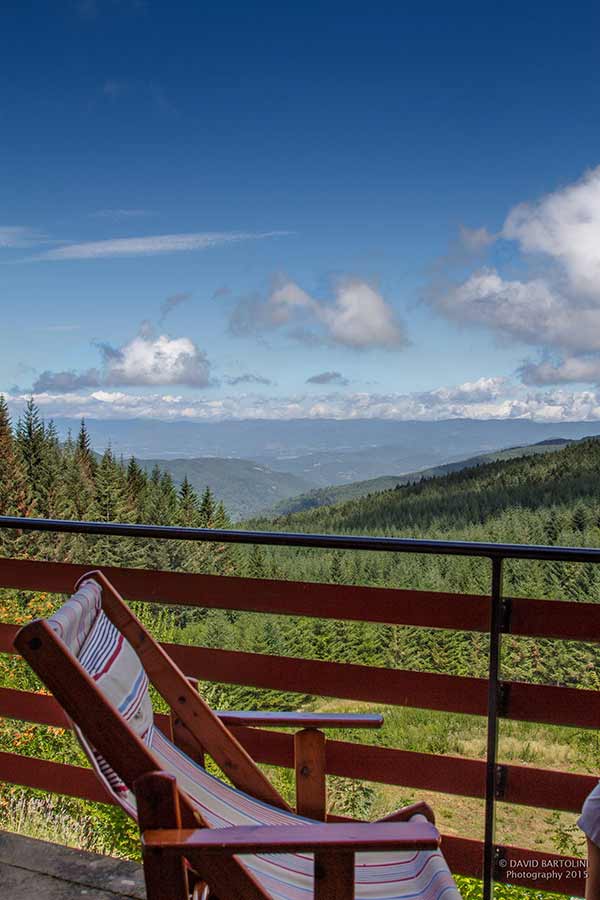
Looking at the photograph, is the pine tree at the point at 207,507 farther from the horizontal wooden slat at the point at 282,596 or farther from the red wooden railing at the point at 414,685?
the red wooden railing at the point at 414,685

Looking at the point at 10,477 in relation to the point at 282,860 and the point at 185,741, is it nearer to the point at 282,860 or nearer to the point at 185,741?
the point at 185,741

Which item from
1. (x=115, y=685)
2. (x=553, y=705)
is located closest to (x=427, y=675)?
(x=553, y=705)

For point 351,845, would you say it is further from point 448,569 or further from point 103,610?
point 448,569

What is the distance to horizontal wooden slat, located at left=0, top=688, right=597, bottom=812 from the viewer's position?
2.16 meters

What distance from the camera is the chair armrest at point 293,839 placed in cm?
129

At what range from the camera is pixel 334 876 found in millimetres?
1354

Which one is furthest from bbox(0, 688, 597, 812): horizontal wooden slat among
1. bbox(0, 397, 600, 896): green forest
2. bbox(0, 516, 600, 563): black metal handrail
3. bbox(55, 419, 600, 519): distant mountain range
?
bbox(55, 419, 600, 519): distant mountain range

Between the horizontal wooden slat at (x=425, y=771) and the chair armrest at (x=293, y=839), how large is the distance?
2.61 ft

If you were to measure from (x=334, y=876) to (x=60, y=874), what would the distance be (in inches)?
49.2

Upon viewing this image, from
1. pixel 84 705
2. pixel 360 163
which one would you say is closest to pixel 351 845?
pixel 84 705

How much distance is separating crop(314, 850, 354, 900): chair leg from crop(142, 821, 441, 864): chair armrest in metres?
0.05

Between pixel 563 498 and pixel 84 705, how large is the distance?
102 feet

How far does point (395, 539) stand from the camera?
208 cm

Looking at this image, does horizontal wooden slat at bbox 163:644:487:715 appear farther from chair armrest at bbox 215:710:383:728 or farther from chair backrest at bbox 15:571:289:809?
chair backrest at bbox 15:571:289:809
